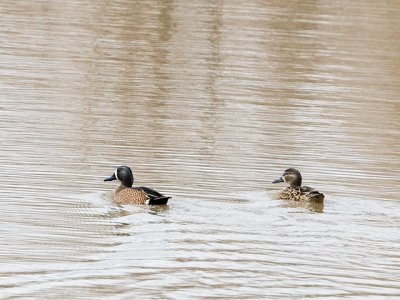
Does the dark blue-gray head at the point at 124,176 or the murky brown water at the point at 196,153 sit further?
the dark blue-gray head at the point at 124,176

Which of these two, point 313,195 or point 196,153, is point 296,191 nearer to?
point 313,195

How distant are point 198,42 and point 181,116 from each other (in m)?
8.26

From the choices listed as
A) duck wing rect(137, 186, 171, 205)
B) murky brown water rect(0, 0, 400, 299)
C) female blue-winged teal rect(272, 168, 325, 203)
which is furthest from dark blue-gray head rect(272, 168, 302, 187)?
duck wing rect(137, 186, 171, 205)

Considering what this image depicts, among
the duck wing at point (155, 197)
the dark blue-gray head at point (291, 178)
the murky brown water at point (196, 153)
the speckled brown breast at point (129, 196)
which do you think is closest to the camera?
the murky brown water at point (196, 153)

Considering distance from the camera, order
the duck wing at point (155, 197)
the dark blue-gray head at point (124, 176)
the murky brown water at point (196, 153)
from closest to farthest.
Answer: the murky brown water at point (196, 153)
the duck wing at point (155, 197)
the dark blue-gray head at point (124, 176)

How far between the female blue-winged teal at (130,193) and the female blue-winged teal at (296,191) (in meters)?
1.50

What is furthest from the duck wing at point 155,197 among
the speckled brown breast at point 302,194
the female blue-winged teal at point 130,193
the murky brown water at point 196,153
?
Result: the speckled brown breast at point 302,194

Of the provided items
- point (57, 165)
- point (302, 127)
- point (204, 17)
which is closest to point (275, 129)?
point (302, 127)

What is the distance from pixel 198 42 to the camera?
2753 cm

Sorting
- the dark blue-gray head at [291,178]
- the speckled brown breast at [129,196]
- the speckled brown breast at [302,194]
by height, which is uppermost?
the dark blue-gray head at [291,178]

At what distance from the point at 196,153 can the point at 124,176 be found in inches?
88.2

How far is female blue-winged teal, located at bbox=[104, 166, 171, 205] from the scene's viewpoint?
13867 mm

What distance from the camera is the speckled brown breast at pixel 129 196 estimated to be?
14.1m

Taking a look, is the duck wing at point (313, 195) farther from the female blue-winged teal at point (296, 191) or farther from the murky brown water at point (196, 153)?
the murky brown water at point (196, 153)
